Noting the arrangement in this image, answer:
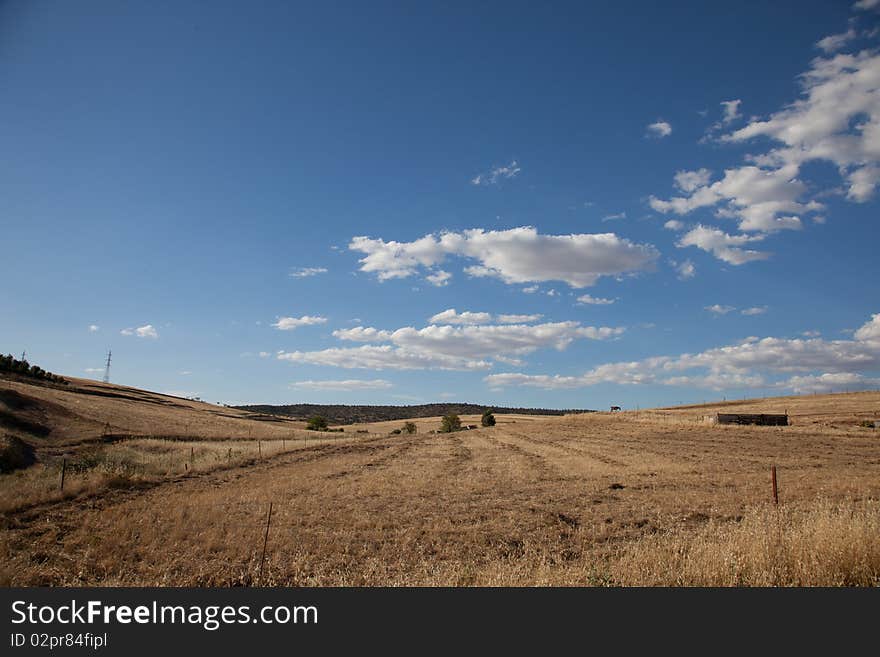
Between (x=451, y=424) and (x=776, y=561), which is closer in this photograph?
(x=776, y=561)

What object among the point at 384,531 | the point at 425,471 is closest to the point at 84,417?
the point at 425,471

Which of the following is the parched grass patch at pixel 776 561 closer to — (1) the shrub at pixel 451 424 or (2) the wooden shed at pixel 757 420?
(2) the wooden shed at pixel 757 420

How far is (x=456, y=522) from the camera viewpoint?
1691 cm

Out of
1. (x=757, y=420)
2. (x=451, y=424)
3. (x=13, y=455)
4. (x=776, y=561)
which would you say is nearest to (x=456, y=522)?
(x=776, y=561)

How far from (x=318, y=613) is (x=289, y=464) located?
114 feet

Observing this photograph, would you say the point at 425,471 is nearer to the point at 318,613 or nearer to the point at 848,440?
the point at 318,613

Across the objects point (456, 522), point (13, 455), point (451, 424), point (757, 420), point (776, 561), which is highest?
point (757, 420)

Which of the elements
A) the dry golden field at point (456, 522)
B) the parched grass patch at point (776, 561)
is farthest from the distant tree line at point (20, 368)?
the parched grass patch at point (776, 561)

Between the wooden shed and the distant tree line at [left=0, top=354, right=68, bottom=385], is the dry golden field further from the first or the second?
the distant tree line at [left=0, top=354, right=68, bottom=385]

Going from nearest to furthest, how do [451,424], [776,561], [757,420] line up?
1. [776,561]
2. [757,420]
3. [451,424]

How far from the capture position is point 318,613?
627 centimetres

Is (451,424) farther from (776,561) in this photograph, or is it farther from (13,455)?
(776,561)

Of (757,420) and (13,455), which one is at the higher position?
(757,420)

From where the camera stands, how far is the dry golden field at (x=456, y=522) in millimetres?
9289
